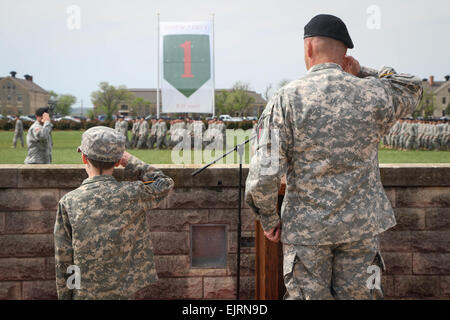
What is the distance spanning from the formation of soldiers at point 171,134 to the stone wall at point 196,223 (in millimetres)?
20628

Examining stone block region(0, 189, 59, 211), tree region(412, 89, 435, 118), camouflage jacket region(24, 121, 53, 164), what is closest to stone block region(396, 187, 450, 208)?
stone block region(0, 189, 59, 211)

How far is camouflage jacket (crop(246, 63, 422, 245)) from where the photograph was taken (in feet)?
8.13

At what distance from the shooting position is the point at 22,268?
4.04 metres

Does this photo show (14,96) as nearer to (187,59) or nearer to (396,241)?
(187,59)

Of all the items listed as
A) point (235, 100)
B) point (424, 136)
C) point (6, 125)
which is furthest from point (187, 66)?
point (235, 100)

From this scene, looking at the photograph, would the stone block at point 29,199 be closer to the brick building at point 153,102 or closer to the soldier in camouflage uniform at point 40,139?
the soldier in camouflage uniform at point 40,139

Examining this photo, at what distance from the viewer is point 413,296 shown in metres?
4.23

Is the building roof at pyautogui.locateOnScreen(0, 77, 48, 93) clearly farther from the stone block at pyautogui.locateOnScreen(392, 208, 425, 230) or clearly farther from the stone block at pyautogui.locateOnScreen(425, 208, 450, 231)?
the stone block at pyautogui.locateOnScreen(425, 208, 450, 231)

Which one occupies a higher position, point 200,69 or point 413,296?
point 200,69

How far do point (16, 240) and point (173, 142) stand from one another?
21753 mm

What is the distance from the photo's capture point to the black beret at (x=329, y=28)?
2566 millimetres

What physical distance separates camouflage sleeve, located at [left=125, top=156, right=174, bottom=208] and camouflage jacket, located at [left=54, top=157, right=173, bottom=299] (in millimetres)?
36

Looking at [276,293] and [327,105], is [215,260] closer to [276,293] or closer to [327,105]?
[276,293]
